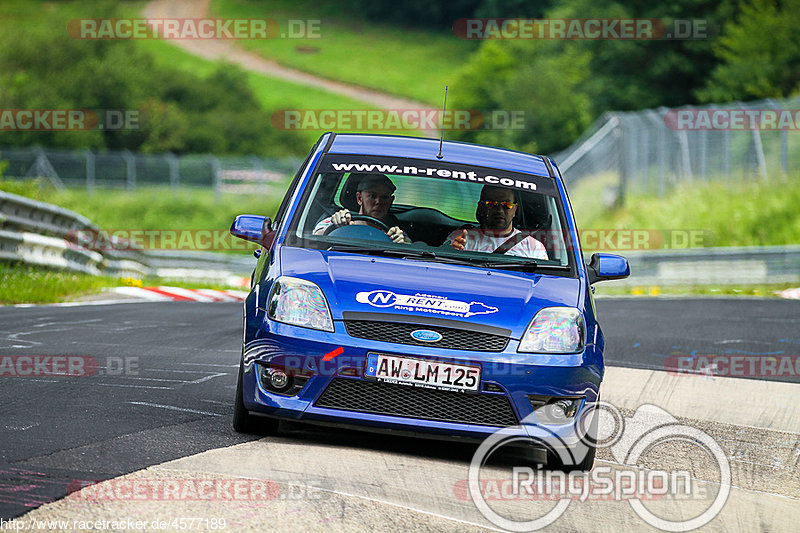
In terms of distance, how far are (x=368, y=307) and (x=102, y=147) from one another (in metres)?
63.4

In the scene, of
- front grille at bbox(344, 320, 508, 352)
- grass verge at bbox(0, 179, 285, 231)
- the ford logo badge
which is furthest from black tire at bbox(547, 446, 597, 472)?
grass verge at bbox(0, 179, 285, 231)

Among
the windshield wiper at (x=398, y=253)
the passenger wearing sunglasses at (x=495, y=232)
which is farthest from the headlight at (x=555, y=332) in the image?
the passenger wearing sunglasses at (x=495, y=232)

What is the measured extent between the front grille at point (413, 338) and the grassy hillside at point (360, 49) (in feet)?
273

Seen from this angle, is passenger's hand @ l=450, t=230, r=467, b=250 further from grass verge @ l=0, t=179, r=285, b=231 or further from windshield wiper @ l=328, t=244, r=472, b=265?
grass verge @ l=0, t=179, r=285, b=231

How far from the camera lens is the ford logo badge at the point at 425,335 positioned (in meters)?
5.80

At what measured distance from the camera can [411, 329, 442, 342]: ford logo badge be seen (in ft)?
19.0

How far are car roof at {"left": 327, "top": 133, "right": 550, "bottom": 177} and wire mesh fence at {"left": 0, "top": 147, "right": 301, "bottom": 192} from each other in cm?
3304

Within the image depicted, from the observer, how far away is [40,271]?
603 inches

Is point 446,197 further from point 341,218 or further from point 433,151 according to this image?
point 341,218

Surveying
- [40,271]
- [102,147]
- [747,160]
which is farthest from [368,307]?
[102,147]

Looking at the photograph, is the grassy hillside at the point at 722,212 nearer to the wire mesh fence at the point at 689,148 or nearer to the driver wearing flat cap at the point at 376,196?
the wire mesh fence at the point at 689,148

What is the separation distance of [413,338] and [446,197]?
197 centimetres

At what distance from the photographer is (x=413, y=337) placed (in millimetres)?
5805

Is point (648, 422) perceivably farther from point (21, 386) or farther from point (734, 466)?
point (21, 386)
